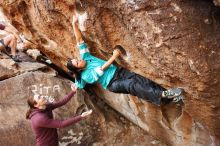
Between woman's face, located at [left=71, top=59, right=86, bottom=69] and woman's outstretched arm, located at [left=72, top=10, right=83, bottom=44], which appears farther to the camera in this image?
woman's face, located at [left=71, top=59, right=86, bottom=69]

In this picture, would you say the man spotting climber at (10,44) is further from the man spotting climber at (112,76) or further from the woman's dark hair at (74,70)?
the man spotting climber at (112,76)

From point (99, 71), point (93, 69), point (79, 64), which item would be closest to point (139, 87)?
point (99, 71)

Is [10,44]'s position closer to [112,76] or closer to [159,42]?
[112,76]

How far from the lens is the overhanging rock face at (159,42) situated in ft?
18.1

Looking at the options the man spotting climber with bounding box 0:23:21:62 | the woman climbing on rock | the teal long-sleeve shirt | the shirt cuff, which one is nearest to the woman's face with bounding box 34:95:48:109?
the woman climbing on rock

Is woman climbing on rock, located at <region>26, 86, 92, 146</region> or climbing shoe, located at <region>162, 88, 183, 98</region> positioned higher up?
climbing shoe, located at <region>162, 88, 183, 98</region>

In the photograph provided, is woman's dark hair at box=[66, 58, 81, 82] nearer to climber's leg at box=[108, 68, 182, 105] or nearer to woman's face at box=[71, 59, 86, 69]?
woman's face at box=[71, 59, 86, 69]

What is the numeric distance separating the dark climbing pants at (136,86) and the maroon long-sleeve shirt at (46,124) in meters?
0.83

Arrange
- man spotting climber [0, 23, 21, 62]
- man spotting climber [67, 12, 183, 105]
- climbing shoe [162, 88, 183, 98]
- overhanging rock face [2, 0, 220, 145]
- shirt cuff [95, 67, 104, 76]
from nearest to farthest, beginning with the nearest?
overhanging rock face [2, 0, 220, 145] < climbing shoe [162, 88, 183, 98] < man spotting climber [67, 12, 183, 105] < shirt cuff [95, 67, 104, 76] < man spotting climber [0, 23, 21, 62]

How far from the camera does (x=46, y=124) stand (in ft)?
23.7

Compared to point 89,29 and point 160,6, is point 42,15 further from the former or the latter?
point 160,6

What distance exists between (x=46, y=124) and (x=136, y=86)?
1.64m

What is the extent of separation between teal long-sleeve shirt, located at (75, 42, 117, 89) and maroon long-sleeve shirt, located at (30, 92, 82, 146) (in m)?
0.70

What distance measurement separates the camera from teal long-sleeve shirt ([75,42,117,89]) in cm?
715
